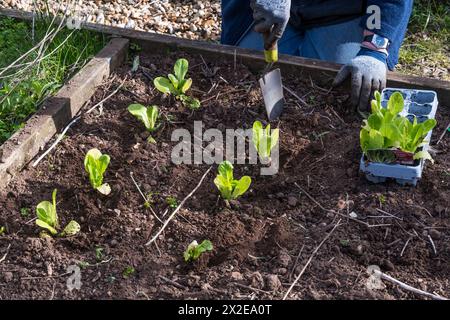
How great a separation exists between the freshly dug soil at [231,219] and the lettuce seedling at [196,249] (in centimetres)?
3

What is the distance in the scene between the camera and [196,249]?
7.06ft

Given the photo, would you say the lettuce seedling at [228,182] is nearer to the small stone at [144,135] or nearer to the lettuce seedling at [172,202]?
the lettuce seedling at [172,202]

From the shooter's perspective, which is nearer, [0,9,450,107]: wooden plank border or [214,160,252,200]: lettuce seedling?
[214,160,252,200]: lettuce seedling

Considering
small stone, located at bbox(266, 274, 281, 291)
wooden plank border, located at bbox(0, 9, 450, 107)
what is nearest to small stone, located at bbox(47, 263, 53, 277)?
small stone, located at bbox(266, 274, 281, 291)

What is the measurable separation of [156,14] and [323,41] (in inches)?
46.0

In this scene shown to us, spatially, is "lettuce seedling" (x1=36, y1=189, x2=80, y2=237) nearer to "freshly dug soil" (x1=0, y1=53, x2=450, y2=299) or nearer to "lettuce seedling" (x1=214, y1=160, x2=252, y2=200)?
"freshly dug soil" (x1=0, y1=53, x2=450, y2=299)

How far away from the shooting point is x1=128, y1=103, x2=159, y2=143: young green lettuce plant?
8.74 ft

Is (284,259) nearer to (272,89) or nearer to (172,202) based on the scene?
(172,202)

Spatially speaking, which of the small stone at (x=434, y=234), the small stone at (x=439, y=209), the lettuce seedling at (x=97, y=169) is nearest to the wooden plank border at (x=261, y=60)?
the small stone at (x=439, y=209)

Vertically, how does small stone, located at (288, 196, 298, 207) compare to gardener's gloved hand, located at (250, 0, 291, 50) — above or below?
below

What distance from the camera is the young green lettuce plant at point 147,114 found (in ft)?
8.74

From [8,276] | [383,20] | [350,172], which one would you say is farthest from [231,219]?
[383,20]

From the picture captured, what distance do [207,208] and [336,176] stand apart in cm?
46

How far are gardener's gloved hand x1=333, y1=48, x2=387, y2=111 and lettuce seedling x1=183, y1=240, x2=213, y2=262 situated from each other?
0.98m
